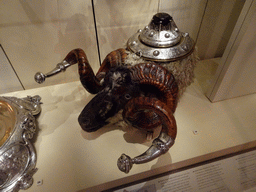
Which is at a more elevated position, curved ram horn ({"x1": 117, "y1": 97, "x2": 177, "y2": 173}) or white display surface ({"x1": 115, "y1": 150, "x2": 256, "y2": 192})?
curved ram horn ({"x1": 117, "y1": 97, "x2": 177, "y2": 173})

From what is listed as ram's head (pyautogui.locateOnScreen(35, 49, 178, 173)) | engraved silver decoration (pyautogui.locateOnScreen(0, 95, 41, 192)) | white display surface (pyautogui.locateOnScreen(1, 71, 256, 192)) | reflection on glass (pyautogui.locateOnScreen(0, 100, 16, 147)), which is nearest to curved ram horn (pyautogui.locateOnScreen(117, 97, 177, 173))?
ram's head (pyautogui.locateOnScreen(35, 49, 178, 173))

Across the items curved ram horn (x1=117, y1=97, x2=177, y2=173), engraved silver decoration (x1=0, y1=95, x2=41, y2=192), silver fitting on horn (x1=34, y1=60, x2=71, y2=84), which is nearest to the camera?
curved ram horn (x1=117, y1=97, x2=177, y2=173)

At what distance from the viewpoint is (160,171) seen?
891mm

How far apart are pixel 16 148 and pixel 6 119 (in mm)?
270

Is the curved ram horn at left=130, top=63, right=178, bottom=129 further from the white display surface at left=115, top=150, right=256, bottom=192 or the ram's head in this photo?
the white display surface at left=115, top=150, right=256, bottom=192

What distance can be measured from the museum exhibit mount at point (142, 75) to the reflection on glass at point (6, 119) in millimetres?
261

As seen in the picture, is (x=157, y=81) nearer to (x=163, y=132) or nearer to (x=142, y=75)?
(x=142, y=75)

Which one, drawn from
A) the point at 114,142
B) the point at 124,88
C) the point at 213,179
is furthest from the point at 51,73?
the point at 213,179

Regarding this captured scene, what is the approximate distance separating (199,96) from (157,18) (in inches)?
25.6

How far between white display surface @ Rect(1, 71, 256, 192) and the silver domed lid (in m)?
0.43

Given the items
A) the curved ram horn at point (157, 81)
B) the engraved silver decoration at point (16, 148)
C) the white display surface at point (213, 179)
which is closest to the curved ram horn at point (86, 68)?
the curved ram horn at point (157, 81)

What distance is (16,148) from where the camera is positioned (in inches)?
32.0

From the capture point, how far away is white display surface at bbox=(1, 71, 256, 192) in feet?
2.77

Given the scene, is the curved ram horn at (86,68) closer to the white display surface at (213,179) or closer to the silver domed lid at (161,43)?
the silver domed lid at (161,43)
